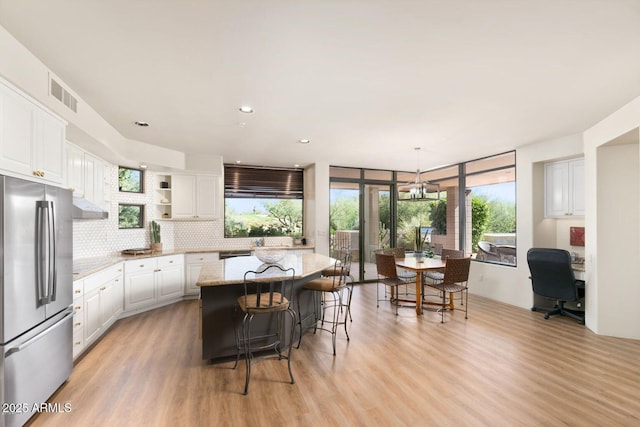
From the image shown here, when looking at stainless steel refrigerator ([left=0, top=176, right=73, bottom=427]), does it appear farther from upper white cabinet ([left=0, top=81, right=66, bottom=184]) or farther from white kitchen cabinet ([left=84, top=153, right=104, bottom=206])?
white kitchen cabinet ([left=84, top=153, right=104, bottom=206])

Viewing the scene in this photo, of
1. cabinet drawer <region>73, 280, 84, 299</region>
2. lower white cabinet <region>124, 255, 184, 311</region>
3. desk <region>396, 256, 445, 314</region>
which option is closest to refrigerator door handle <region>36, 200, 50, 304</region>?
cabinet drawer <region>73, 280, 84, 299</region>

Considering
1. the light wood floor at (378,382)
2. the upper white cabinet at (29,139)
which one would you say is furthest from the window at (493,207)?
the upper white cabinet at (29,139)

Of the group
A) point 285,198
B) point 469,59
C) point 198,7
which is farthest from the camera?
point 285,198

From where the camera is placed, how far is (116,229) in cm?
487

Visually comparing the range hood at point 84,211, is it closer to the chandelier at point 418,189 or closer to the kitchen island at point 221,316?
the kitchen island at point 221,316

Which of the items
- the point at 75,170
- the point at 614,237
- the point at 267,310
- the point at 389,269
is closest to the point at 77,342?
the point at 75,170

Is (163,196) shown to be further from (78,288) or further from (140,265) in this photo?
(78,288)

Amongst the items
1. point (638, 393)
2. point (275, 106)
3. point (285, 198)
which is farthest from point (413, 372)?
point (285, 198)

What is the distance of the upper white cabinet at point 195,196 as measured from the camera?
5591mm

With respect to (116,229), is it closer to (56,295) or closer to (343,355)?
(56,295)

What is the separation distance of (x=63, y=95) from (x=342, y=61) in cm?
253

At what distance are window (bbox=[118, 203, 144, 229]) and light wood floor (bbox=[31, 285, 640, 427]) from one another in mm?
1881

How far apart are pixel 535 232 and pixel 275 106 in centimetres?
459

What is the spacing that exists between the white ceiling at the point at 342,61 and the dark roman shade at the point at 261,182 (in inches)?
92.3
